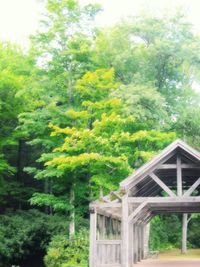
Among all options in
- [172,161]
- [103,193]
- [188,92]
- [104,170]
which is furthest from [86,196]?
[188,92]

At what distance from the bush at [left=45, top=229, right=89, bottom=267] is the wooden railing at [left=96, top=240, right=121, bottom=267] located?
3606 millimetres

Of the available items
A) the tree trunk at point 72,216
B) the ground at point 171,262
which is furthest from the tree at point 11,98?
the ground at point 171,262

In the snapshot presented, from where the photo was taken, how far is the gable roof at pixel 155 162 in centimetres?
1387

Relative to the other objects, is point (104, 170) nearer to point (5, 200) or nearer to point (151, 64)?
point (151, 64)

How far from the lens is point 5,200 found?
2869 centimetres

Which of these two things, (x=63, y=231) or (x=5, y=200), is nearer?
(x=63, y=231)

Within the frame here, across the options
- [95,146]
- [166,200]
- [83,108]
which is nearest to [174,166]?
[166,200]

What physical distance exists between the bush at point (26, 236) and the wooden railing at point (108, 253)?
6.91 metres

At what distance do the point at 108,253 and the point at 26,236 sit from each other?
7.92 metres

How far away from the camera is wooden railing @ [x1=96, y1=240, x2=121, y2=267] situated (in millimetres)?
14125

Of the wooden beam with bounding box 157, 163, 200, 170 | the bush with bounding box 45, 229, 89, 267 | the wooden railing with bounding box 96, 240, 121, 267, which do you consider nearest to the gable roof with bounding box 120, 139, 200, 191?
the wooden beam with bounding box 157, 163, 200, 170

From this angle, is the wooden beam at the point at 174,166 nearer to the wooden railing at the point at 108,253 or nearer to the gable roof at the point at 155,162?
the gable roof at the point at 155,162

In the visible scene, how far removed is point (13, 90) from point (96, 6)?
6022 millimetres

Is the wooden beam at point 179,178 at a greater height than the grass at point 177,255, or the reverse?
the wooden beam at point 179,178
